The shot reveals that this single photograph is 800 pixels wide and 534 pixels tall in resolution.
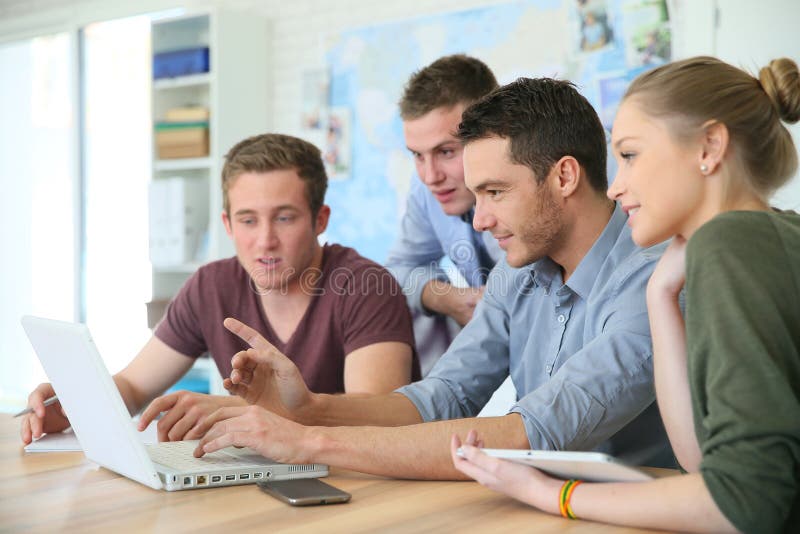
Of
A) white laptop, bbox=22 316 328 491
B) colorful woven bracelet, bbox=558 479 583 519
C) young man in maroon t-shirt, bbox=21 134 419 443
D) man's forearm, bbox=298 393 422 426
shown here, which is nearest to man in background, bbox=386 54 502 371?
young man in maroon t-shirt, bbox=21 134 419 443

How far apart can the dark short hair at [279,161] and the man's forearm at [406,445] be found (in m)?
0.95

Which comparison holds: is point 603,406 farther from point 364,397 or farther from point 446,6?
point 446,6

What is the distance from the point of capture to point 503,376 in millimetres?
1815

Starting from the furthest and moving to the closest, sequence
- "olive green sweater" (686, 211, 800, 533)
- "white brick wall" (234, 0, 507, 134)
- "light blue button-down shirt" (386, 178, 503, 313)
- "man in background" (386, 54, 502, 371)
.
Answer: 1. "white brick wall" (234, 0, 507, 134)
2. "light blue button-down shirt" (386, 178, 503, 313)
3. "man in background" (386, 54, 502, 371)
4. "olive green sweater" (686, 211, 800, 533)

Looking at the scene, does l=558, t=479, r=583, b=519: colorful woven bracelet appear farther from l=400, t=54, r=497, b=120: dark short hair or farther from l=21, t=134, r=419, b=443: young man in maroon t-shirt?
l=400, t=54, r=497, b=120: dark short hair

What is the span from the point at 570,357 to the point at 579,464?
1.47 ft

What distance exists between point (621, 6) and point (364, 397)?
93.2 inches

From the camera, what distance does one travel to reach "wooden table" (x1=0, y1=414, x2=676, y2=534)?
108cm

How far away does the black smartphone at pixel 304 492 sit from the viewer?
117cm

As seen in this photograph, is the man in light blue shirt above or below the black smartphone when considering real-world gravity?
above

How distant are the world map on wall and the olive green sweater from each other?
250 cm

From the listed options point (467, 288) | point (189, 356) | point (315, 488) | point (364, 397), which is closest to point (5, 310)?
point (189, 356)

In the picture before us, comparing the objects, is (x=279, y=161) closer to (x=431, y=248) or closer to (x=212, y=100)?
(x=431, y=248)

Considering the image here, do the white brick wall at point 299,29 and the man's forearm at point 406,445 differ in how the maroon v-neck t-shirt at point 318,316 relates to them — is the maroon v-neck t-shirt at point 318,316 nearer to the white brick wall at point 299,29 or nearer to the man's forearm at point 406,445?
the man's forearm at point 406,445
